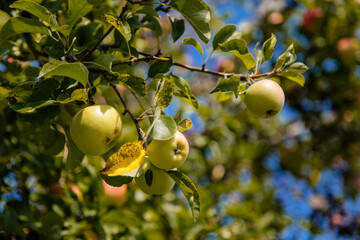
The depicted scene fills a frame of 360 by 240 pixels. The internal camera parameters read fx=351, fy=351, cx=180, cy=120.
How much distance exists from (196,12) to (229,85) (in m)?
0.21

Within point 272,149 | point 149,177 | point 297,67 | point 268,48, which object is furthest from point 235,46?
point 272,149

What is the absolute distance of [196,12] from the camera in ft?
3.05

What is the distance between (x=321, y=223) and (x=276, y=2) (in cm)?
216

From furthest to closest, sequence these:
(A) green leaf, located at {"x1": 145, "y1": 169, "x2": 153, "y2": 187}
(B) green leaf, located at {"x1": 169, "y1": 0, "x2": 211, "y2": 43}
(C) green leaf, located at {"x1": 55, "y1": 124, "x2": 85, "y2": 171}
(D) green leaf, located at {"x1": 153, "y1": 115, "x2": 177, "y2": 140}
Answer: (C) green leaf, located at {"x1": 55, "y1": 124, "x2": 85, "y2": 171}
(B) green leaf, located at {"x1": 169, "y1": 0, "x2": 211, "y2": 43}
(A) green leaf, located at {"x1": 145, "y1": 169, "x2": 153, "y2": 187}
(D) green leaf, located at {"x1": 153, "y1": 115, "x2": 177, "y2": 140}

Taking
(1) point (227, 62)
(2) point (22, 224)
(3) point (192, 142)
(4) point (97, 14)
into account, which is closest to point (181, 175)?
(4) point (97, 14)

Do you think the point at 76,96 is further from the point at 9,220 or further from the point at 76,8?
the point at 9,220

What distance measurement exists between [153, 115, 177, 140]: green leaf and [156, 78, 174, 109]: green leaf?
82mm

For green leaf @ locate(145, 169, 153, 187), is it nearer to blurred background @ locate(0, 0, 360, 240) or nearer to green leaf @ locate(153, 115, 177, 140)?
green leaf @ locate(153, 115, 177, 140)

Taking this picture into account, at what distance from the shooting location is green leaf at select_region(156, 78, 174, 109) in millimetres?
809

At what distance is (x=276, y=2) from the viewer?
3535 millimetres

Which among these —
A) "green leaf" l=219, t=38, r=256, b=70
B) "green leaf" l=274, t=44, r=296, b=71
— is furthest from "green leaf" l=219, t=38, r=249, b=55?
"green leaf" l=274, t=44, r=296, b=71

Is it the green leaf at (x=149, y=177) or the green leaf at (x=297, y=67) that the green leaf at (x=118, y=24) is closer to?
the green leaf at (x=149, y=177)

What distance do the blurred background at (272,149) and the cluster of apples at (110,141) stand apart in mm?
854

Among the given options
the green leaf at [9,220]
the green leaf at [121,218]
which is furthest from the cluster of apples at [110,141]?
the green leaf at [121,218]
